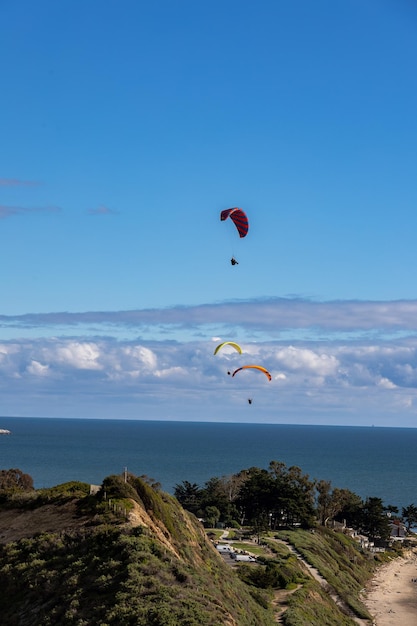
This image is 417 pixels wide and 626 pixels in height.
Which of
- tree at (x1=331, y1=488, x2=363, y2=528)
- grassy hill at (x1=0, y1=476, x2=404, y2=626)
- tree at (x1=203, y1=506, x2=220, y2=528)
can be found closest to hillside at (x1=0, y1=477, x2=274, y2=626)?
grassy hill at (x1=0, y1=476, x2=404, y2=626)

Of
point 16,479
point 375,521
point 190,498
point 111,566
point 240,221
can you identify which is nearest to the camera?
point 111,566

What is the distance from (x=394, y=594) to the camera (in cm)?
7600

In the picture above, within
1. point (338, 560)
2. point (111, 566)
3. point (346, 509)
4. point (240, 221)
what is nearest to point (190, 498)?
point (346, 509)

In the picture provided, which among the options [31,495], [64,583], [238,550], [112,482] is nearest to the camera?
[64,583]

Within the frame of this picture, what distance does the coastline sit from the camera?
209ft

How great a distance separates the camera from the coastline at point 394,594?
63.8 meters

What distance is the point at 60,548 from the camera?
3691 cm

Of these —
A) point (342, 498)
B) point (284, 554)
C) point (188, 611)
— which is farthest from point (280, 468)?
point (188, 611)

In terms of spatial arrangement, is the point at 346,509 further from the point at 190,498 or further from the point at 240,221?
the point at 240,221

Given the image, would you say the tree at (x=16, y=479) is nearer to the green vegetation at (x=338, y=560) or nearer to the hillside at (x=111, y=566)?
the green vegetation at (x=338, y=560)

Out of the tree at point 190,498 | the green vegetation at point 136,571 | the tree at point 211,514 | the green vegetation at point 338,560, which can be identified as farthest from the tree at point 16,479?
the green vegetation at point 338,560

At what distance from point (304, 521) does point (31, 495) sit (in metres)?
57.1

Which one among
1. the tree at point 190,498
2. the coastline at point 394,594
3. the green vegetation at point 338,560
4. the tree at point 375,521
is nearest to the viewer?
the coastline at point 394,594

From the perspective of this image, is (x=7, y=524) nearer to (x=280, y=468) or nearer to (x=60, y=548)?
(x=60, y=548)
